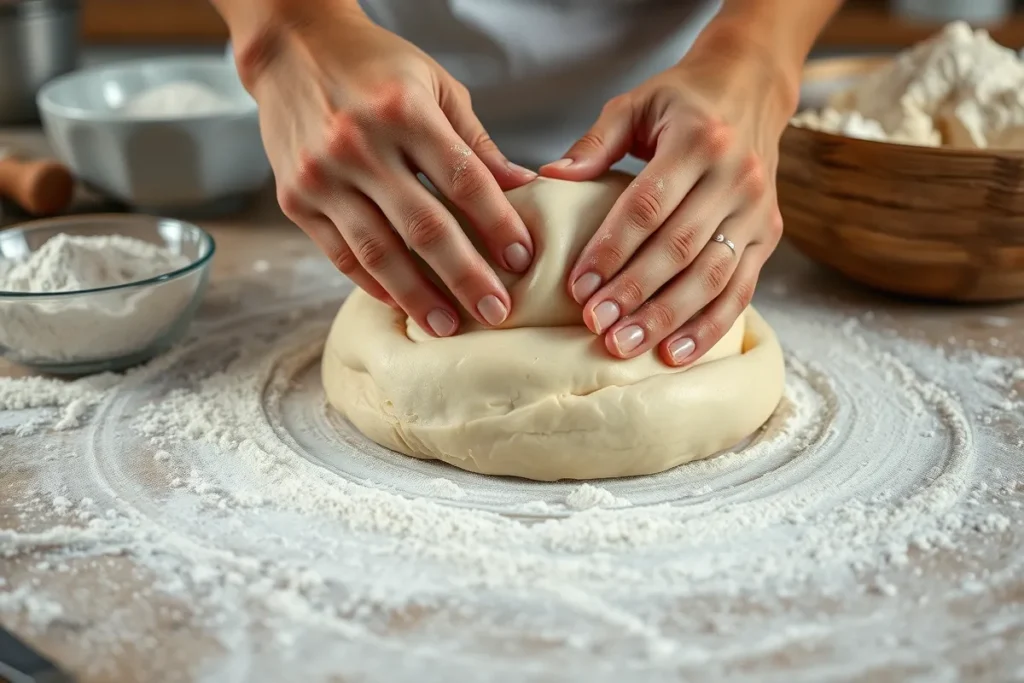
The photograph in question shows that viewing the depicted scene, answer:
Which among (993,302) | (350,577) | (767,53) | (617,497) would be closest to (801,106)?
(993,302)

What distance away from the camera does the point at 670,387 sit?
3.93 feet

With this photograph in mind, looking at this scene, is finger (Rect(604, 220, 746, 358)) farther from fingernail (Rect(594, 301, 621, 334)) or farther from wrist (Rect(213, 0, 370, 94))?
wrist (Rect(213, 0, 370, 94))

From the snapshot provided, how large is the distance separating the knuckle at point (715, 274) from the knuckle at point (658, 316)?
6 cm

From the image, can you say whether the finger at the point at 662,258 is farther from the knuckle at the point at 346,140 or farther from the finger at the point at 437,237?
the knuckle at the point at 346,140

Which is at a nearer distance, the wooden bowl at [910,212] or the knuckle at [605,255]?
the knuckle at [605,255]

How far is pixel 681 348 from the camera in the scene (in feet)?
4.01

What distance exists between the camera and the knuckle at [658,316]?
1195 mm

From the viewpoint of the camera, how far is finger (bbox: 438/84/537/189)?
1.21m

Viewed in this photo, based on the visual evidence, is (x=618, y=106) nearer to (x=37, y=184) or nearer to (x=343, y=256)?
(x=343, y=256)

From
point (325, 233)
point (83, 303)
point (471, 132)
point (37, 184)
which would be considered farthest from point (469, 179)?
point (37, 184)

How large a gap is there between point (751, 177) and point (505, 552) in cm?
55

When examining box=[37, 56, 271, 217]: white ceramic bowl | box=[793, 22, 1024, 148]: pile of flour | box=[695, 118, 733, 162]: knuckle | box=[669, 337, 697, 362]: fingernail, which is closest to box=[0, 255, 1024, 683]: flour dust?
box=[669, 337, 697, 362]: fingernail

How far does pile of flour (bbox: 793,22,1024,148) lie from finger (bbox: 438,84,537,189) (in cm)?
64

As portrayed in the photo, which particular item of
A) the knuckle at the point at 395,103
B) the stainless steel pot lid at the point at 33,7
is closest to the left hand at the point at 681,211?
the knuckle at the point at 395,103
